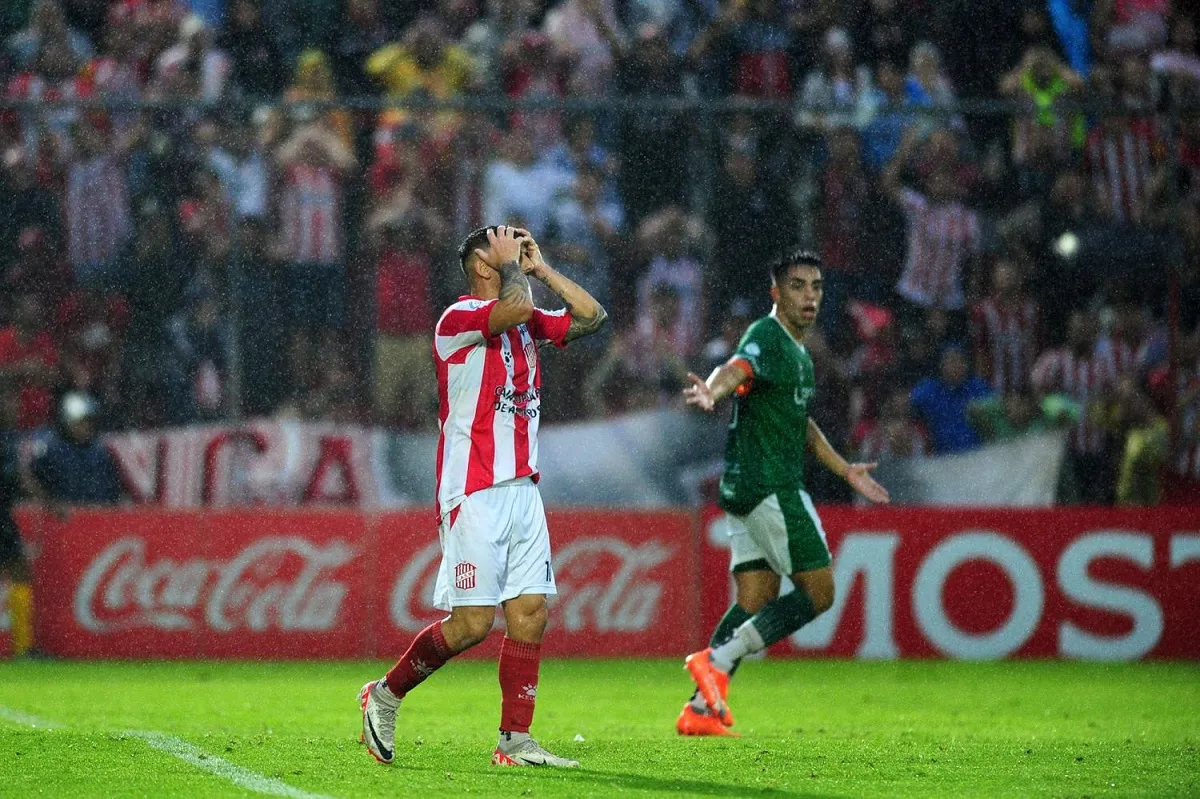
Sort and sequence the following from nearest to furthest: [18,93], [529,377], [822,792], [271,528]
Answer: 1. [822,792]
2. [529,377]
3. [271,528]
4. [18,93]

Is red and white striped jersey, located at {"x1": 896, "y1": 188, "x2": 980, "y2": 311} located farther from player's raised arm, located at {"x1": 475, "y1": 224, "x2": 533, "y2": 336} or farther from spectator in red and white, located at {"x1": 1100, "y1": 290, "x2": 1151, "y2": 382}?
player's raised arm, located at {"x1": 475, "y1": 224, "x2": 533, "y2": 336}

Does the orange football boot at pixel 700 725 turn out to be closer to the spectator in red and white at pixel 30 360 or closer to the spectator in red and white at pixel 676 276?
the spectator in red and white at pixel 676 276

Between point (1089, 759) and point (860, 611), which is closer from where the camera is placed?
point (1089, 759)

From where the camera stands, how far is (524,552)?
6559 mm

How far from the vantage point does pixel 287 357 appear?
41.5ft

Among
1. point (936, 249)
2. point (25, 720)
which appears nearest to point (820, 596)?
point (25, 720)

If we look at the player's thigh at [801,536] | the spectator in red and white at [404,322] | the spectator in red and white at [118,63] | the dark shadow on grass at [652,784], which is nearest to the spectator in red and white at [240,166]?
the spectator in red and white at [404,322]

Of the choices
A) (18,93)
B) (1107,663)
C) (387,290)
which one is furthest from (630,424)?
(18,93)

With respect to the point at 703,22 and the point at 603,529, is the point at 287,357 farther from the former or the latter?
the point at 703,22

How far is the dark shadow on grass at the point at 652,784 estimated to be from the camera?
5.84 metres

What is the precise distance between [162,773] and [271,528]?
6.21m

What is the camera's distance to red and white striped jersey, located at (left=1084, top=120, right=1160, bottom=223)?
12.9m

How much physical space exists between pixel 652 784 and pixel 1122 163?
840 centimetres

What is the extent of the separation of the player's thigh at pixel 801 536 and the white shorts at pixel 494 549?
181 centimetres
